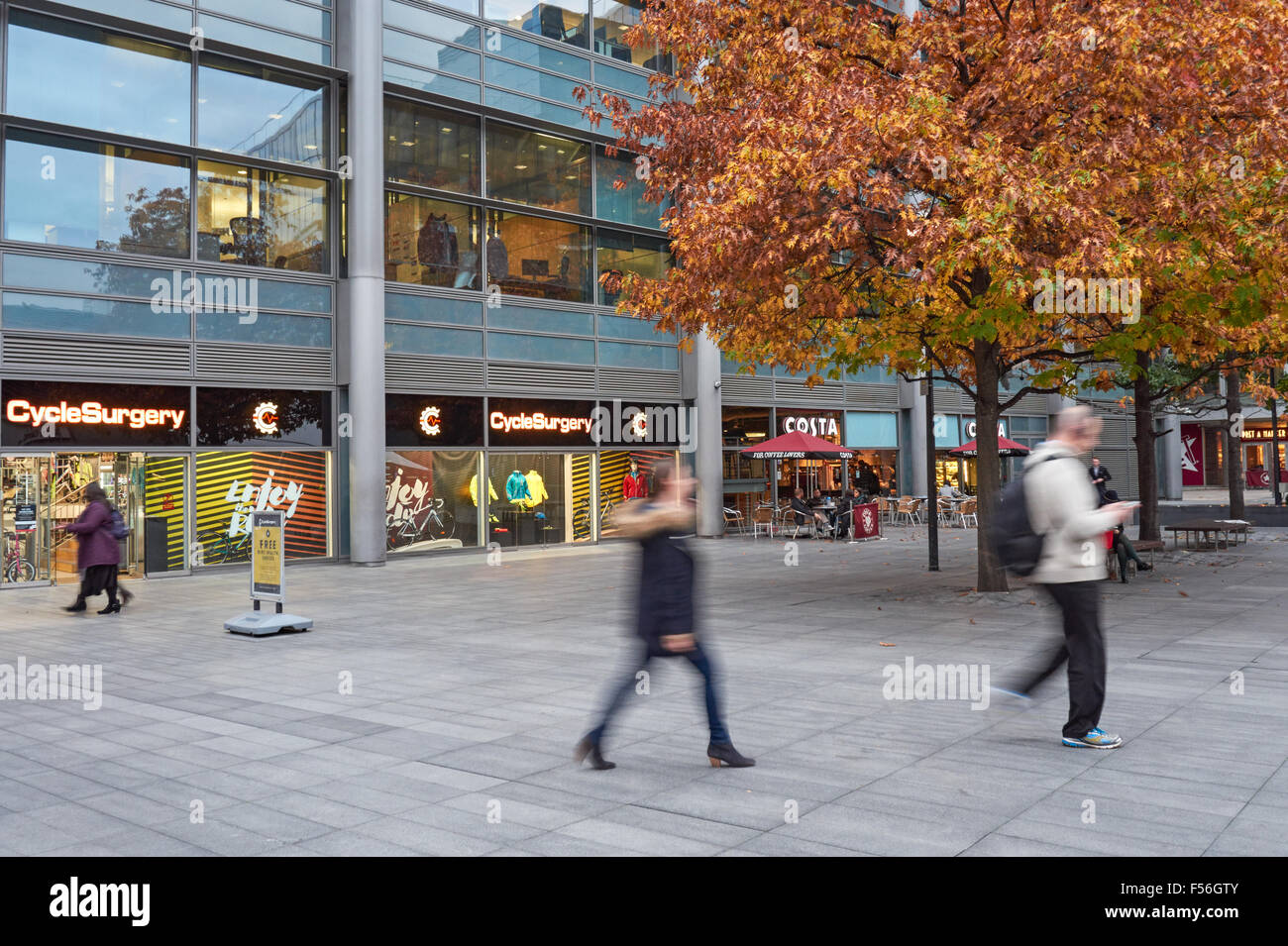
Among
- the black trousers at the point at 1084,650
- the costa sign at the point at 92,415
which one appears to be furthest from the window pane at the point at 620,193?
the black trousers at the point at 1084,650

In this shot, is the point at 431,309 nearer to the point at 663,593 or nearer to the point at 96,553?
the point at 96,553

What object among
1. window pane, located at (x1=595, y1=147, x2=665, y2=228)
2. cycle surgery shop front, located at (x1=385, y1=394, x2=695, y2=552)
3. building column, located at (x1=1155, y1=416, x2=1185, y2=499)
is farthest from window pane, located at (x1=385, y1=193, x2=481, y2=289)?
building column, located at (x1=1155, y1=416, x2=1185, y2=499)

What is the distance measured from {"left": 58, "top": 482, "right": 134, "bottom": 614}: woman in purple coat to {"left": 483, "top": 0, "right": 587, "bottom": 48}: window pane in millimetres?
14018

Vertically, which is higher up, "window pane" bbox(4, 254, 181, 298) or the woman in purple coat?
"window pane" bbox(4, 254, 181, 298)

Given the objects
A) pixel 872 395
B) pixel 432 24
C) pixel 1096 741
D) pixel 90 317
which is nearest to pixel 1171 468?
pixel 872 395

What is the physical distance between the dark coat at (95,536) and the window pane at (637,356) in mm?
12815

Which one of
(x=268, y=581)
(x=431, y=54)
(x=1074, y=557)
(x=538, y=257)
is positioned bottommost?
(x=268, y=581)

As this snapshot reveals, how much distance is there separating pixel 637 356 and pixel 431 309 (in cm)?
590

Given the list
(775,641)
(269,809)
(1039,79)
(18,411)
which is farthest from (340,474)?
(269,809)

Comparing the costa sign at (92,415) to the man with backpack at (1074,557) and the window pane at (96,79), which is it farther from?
the man with backpack at (1074,557)

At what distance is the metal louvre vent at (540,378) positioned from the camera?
2245 centimetres

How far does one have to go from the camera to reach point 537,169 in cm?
2345

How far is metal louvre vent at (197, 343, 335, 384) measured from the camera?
1841cm

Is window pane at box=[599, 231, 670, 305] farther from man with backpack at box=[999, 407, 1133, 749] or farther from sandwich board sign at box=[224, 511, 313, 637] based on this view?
man with backpack at box=[999, 407, 1133, 749]
